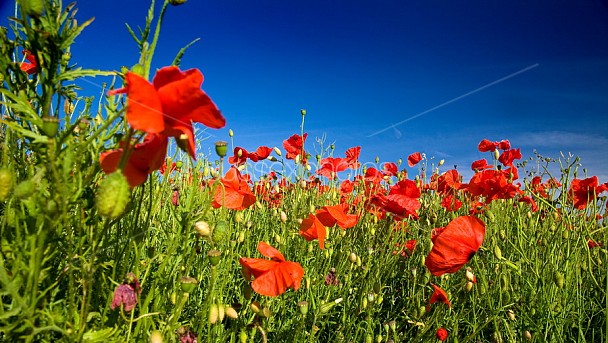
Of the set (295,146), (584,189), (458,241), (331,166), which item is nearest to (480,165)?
(584,189)

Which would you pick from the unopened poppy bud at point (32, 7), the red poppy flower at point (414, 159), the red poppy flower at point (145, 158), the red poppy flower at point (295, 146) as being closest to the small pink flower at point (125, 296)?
the red poppy flower at point (145, 158)

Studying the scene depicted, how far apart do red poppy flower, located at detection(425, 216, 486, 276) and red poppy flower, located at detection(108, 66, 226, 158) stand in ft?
3.59

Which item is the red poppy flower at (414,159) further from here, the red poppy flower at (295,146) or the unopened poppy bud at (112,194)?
the unopened poppy bud at (112,194)

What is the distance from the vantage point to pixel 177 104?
2.54ft

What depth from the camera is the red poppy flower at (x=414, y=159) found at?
12.8 ft

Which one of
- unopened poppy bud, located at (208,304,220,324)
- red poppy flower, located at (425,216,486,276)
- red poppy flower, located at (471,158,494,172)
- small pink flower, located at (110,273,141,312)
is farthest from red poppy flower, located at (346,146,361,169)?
small pink flower, located at (110,273,141,312)

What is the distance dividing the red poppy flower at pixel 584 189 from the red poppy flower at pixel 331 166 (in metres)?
1.50

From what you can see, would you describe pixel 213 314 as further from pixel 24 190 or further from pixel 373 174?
pixel 373 174

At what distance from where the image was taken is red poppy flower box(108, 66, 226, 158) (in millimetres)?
729

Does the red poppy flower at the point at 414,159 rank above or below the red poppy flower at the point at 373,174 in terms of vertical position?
above

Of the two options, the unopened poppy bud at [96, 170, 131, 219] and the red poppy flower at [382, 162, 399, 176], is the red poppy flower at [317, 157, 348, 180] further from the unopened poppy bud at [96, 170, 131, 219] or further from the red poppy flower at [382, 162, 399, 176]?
the unopened poppy bud at [96, 170, 131, 219]

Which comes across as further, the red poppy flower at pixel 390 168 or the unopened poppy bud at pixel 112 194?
the red poppy flower at pixel 390 168

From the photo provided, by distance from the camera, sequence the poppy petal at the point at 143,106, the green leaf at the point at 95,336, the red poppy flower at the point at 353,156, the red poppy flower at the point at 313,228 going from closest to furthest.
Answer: the poppy petal at the point at 143,106
the green leaf at the point at 95,336
the red poppy flower at the point at 313,228
the red poppy flower at the point at 353,156

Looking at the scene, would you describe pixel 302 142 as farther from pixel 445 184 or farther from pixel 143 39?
pixel 143 39
